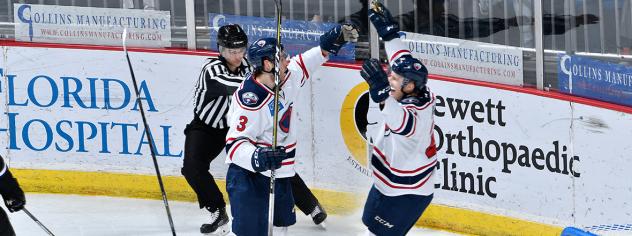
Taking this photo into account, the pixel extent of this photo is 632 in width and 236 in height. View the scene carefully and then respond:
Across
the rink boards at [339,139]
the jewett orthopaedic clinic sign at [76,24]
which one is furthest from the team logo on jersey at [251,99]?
the jewett orthopaedic clinic sign at [76,24]

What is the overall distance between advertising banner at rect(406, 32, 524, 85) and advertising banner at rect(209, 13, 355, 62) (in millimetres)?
417

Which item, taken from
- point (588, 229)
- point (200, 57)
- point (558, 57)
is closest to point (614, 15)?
point (558, 57)

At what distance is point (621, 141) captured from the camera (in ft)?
19.9

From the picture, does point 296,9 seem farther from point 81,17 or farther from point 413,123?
point 413,123

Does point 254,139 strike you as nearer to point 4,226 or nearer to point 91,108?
point 4,226

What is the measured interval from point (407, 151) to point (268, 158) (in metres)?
0.53

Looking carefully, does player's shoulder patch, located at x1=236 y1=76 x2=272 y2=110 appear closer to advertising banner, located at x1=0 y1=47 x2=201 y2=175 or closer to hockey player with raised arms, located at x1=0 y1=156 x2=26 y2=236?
hockey player with raised arms, located at x1=0 y1=156 x2=26 y2=236

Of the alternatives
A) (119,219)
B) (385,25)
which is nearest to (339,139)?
(119,219)

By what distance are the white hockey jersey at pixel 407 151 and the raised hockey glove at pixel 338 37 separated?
13.3 inches

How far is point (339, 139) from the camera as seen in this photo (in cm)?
718

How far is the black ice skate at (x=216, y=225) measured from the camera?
22.8 feet

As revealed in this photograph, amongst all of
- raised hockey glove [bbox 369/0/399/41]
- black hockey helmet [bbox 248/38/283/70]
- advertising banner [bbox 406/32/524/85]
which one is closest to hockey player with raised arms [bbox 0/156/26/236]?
black hockey helmet [bbox 248/38/283/70]

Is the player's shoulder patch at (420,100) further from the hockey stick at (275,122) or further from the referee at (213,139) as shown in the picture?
the referee at (213,139)

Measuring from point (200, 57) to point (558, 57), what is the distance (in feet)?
6.41
